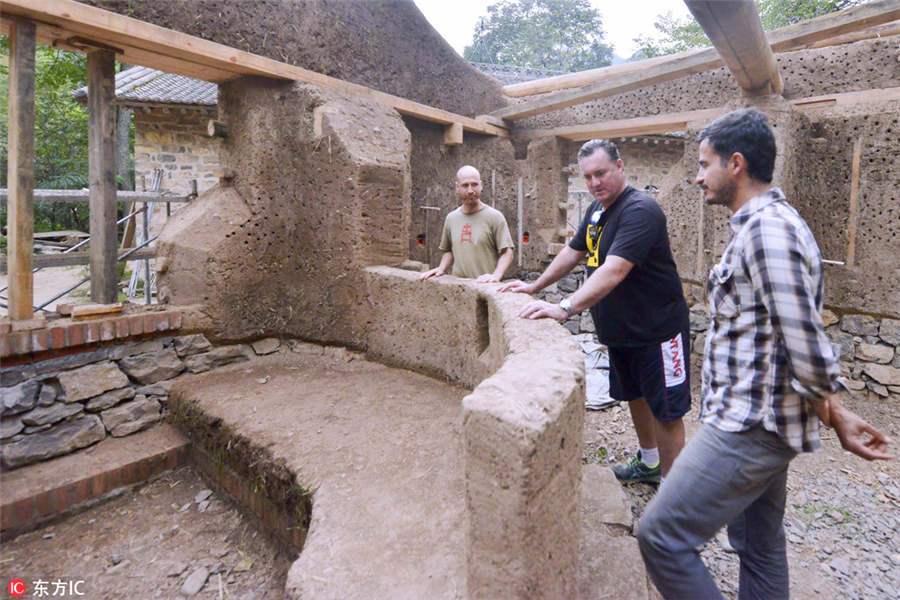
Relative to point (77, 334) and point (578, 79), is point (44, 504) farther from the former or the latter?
point (578, 79)

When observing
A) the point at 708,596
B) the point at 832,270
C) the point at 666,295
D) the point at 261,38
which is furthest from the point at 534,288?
the point at 832,270

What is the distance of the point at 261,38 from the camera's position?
3.74 metres

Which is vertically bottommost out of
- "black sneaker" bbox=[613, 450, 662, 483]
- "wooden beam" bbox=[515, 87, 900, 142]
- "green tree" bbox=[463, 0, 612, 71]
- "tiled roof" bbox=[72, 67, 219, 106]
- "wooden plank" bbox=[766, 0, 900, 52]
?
"black sneaker" bbox=[613, 450, 662, 483]

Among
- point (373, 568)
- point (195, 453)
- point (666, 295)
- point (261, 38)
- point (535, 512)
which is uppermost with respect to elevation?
point (261, 38)

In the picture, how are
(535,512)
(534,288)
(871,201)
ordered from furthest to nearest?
(871,201) < (534,288) < (535,512)

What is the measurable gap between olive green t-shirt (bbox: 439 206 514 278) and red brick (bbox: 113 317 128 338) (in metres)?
2.19

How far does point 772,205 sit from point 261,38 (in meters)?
3.58

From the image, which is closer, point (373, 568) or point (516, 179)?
point (373, 568)

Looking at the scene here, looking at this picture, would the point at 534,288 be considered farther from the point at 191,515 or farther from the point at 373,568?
the point at 191,515

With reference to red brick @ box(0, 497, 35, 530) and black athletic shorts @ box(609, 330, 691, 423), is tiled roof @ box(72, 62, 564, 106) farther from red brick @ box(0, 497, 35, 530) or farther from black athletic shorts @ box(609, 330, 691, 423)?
black athletic shorts @ box(609, 330, 691, 423)

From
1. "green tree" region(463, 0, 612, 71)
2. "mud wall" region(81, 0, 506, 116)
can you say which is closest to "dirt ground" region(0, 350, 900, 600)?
"mud wall" region(81, 0, 506, 116)

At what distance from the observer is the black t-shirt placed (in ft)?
7.79

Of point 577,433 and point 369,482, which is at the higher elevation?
point 577,433

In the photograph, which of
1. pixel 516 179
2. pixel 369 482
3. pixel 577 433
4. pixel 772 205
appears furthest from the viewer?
pixel 516 179
